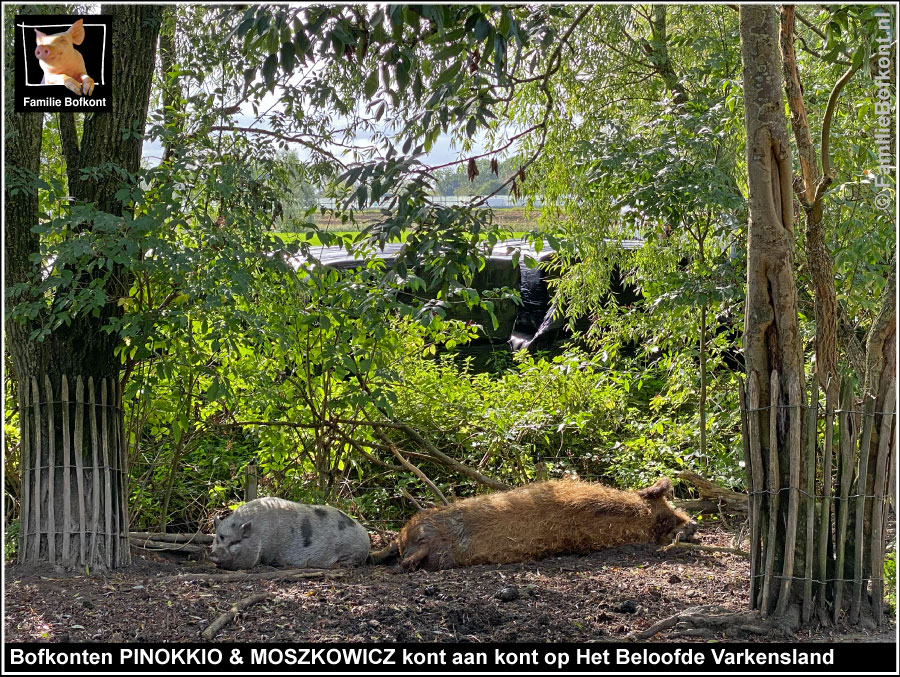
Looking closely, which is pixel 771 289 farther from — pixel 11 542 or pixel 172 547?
pixel 11 542

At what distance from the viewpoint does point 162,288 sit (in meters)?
5.06

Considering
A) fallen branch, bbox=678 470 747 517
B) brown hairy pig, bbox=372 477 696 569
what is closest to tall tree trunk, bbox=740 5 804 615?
brown hairy pig, bbox=372 477 696 569

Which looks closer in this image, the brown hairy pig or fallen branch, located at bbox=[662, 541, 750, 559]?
the brown hairy pig

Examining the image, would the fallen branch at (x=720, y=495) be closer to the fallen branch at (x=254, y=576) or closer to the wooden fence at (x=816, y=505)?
the wooden fence at (x=816, y=505)

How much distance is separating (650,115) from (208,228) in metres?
4.10

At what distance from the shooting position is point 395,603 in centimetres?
414

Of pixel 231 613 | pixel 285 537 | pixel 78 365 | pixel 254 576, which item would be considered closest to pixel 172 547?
pixel 285 537

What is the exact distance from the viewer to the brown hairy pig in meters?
5.11

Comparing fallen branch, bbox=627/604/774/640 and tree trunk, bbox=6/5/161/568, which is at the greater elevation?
tree trunk, bbox=6/5/161/568

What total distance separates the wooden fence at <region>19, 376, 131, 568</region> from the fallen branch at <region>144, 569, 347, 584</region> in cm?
51

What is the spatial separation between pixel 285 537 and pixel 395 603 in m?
1.24

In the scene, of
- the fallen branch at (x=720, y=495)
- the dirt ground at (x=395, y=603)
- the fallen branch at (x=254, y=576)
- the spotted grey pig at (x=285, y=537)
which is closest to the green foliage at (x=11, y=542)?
the dirt ground at (x=395, y=603)

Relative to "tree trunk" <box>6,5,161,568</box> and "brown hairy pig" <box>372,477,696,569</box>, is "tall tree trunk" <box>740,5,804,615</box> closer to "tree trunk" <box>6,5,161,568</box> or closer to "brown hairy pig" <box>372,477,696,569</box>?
"brown hairy pig" <box>372,477,696,569</box>

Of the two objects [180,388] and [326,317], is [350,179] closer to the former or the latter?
[326,317]
